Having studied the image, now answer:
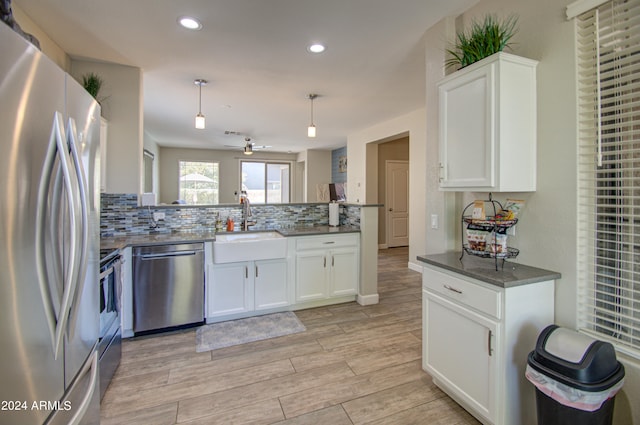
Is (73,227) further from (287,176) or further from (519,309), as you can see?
(287,176)

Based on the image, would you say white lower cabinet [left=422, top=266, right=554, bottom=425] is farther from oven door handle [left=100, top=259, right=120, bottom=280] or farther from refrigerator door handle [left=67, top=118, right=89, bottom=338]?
oven door handle [left=100, top=259, right=120, bottom=280]

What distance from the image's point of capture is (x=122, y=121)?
3.21m

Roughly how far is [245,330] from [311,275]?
905 millimetres

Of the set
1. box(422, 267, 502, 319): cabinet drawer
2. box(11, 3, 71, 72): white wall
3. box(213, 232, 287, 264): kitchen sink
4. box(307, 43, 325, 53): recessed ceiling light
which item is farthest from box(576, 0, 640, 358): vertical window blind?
box(11, 3, 71, 72): white wall

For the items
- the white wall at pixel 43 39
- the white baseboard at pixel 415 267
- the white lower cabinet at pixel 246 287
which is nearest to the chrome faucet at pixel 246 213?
the white lower cabinet at pixel 246 287

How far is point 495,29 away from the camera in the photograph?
1791mm

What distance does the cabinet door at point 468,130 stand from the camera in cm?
174

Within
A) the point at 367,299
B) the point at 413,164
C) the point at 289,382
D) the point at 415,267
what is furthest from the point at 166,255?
the point at 413,164

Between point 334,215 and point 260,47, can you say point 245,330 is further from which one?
point 260,47

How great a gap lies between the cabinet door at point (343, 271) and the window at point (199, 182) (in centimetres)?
669

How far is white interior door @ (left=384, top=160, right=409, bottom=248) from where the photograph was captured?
7.25 m

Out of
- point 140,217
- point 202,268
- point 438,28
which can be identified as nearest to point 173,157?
point 140,217

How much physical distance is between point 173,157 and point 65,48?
252 inches

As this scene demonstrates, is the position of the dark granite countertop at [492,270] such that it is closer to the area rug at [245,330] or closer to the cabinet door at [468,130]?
the cabinet door at [468,130]
